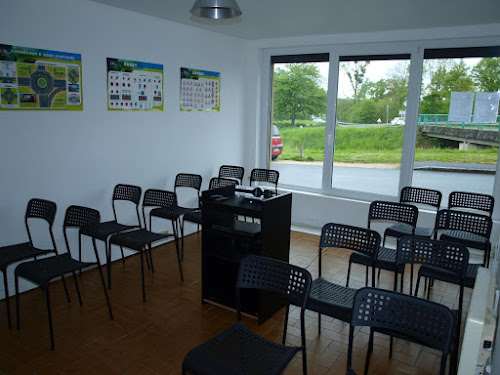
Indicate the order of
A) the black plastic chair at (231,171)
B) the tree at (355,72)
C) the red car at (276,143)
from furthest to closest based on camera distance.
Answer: the red car at (276,143) → the black plastic chair at (231,171) → the tree at (355,72)

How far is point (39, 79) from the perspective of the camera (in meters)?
3.66

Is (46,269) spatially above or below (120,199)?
below

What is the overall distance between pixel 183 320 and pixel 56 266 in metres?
1.10

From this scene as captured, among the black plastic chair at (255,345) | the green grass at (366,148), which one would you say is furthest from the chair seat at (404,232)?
the black plastic chair at (255,345)

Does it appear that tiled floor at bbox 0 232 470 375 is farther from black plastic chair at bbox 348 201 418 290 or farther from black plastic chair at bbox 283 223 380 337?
black plastic chair at bbox 348 201 418 290

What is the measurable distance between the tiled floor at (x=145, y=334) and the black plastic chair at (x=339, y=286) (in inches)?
14.4

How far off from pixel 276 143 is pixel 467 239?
11.0 feet

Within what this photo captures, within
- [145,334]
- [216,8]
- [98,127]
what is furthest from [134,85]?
[145,334]

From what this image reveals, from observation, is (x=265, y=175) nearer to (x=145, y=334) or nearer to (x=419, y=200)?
(x=419, y=200)

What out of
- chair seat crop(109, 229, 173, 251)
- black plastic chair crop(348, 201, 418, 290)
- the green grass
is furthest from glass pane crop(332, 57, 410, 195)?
chair seat crop(109, 229, 173, 251)

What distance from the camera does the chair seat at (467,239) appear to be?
148 inches

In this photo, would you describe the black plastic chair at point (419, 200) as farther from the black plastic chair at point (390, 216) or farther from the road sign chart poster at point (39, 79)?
the road sign chart poster at point (39, 79)

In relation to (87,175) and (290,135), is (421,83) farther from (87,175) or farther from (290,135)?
(87,175)

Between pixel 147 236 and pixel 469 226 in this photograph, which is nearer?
pixel 469 226
